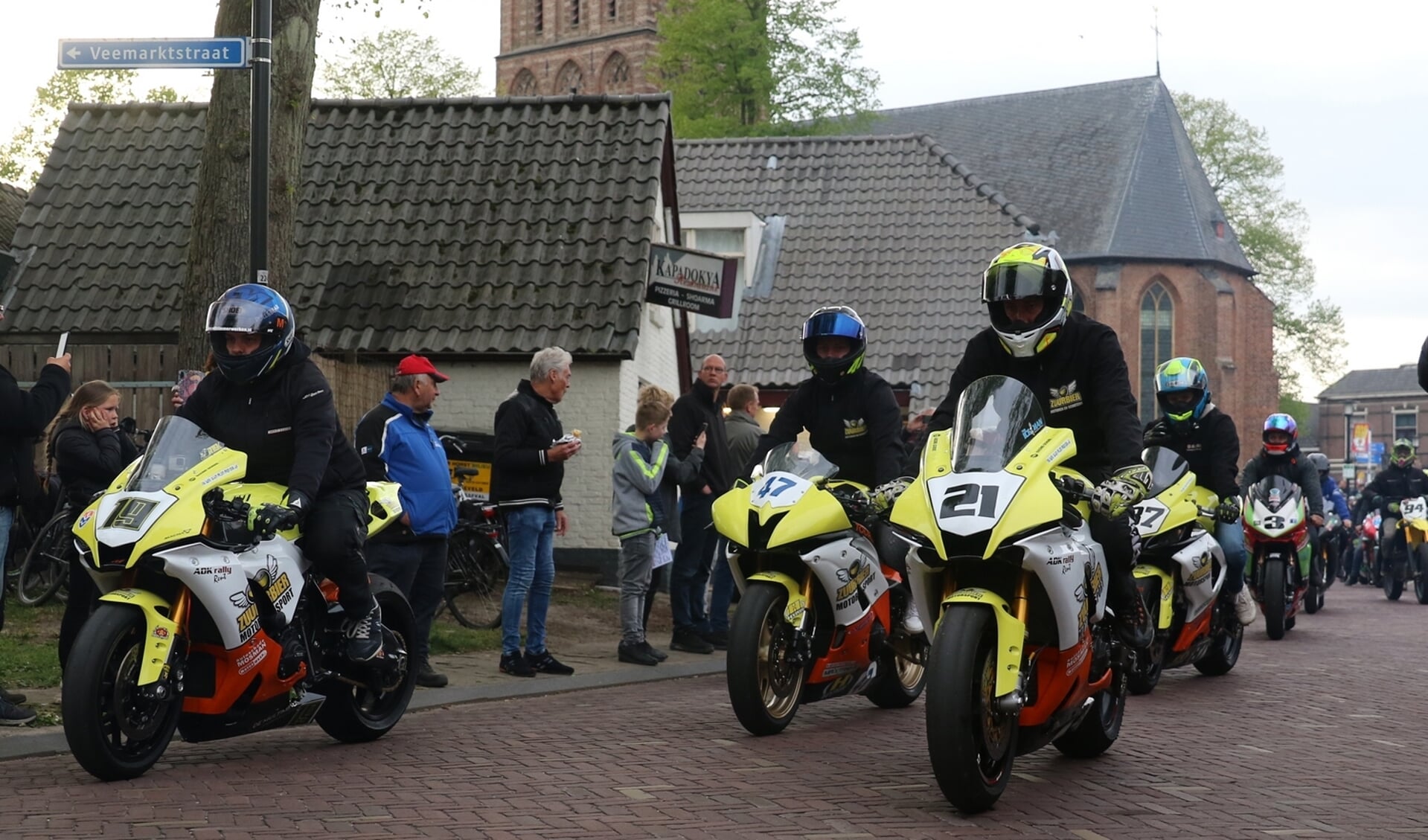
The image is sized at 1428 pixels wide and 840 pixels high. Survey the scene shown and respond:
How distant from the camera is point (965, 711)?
5.37 m

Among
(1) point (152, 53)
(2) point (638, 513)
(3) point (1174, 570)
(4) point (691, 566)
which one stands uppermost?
(1) point (152, 53)

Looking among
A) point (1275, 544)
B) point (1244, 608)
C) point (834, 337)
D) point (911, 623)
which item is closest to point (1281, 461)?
point (1275, 544)

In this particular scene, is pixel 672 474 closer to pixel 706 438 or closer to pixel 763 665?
pixel 706 438

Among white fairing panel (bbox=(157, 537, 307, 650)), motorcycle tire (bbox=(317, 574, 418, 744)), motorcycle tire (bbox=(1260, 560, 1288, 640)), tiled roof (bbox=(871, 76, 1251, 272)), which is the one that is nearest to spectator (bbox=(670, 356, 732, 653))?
motorcycle tire (bbox=(317, 574, 418, 744))

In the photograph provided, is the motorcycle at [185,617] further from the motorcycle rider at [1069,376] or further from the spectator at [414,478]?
the motorcycle rider at [1069,376]

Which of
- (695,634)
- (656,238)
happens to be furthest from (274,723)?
(656,238)

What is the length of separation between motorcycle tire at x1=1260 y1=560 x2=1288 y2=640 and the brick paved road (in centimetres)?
482

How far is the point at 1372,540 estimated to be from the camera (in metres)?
25.9

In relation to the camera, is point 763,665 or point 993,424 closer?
point 993,424

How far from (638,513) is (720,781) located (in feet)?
16.7

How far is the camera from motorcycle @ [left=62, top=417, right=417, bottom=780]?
5.90 meters

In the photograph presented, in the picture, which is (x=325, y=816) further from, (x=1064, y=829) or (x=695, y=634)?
(x=695, y=634)

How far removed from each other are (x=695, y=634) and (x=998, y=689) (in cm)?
652

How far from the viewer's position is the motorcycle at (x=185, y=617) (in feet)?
19.4
